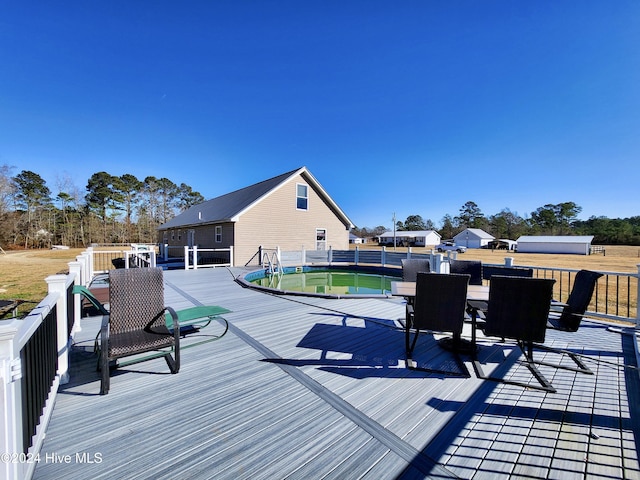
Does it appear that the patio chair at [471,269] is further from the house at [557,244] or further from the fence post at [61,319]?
the house at [557,244]

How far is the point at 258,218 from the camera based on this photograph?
14.7 meters

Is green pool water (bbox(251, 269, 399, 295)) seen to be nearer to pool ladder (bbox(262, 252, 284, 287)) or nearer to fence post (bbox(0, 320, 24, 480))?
pool ladder (bbox(262, 252, 284, 287))

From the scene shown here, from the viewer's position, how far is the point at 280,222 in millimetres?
15523

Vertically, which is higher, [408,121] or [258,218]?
[408,121]

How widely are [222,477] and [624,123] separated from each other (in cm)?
2287

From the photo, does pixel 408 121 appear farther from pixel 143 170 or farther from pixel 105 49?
pixel 143 170

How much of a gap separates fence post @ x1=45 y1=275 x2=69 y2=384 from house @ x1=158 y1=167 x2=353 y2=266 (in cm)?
1105

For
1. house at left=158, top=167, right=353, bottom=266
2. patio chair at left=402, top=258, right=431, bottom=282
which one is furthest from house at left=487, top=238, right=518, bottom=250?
patio chair at left=402, top=258, right=431, bottom=282

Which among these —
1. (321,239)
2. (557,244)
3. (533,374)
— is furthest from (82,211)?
(557,244)

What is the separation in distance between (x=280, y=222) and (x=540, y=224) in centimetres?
7118

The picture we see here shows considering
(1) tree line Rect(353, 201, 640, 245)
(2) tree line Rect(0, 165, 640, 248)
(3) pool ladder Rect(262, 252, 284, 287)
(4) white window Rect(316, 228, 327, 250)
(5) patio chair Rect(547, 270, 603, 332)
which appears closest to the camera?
(5) patio chair Rect(547, 270, 603, 332)

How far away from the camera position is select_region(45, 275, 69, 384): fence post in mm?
2568

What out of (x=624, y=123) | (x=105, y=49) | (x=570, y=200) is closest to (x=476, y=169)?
(x=624, y=123)

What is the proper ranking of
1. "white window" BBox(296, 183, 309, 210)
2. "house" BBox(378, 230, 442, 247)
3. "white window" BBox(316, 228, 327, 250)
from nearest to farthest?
"white window" BBox(296, 183, 309, 210) → "white window" BBox(316, 228, 327, 250) → "house" BBox(378, 230, 442, 247)
